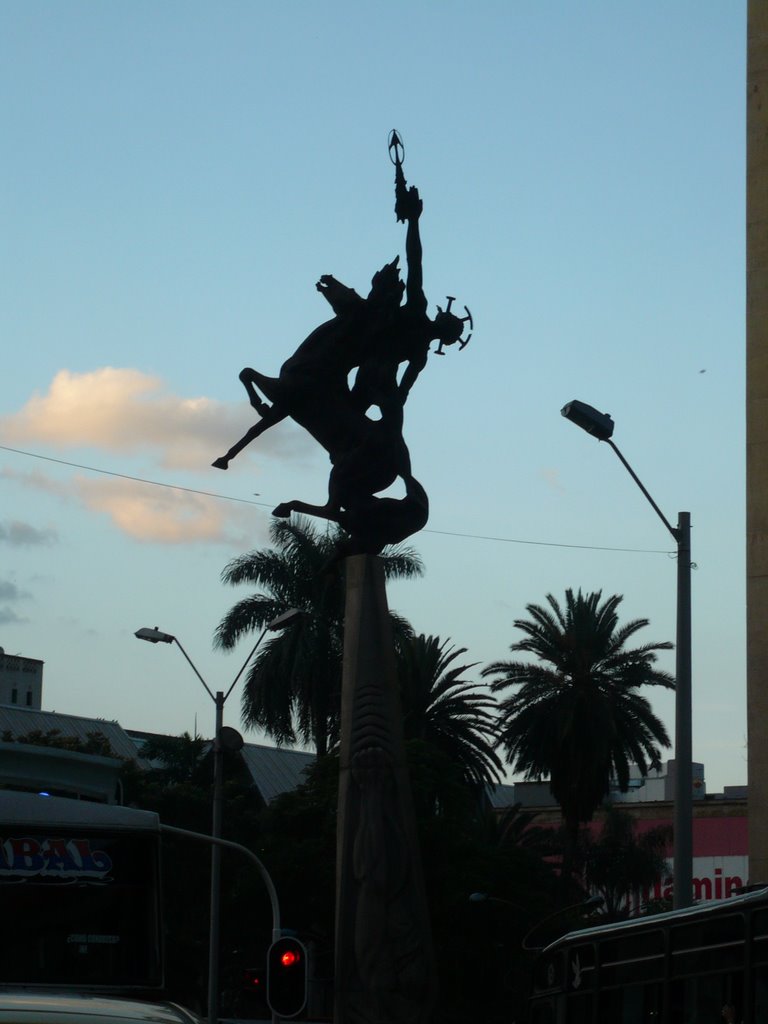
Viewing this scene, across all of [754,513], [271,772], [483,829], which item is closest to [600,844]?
[483,829]

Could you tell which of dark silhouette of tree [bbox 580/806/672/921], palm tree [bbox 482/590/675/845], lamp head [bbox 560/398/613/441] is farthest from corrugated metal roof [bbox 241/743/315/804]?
lamp head [bbox 560/398/613/441]

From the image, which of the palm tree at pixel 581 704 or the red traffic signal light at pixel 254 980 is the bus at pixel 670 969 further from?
the palm tree at pixel 581 704

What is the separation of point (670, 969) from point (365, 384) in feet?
51.5

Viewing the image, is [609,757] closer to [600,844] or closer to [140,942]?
[600,844]

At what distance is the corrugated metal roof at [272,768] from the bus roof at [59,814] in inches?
2680

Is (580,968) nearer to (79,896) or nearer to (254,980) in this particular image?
(254,980)

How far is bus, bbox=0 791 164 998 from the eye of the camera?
29.9ft

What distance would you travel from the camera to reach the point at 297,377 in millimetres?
27469

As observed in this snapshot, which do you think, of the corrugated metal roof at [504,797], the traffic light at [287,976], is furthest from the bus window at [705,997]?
the corrugated metal roof at [504,797]

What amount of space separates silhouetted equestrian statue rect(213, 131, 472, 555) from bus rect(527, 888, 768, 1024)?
40.0ft

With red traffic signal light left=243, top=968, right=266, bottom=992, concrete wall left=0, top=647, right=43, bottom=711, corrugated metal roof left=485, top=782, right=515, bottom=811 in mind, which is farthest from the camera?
concrete wall left=0, top=647, right=43, bottom=711

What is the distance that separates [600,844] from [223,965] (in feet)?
69.0

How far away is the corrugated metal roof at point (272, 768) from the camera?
260 ft

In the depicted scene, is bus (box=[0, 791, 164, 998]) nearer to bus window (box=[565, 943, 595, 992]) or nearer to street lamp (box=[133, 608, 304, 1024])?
bus window (box=[565, 943, 595, 992])
